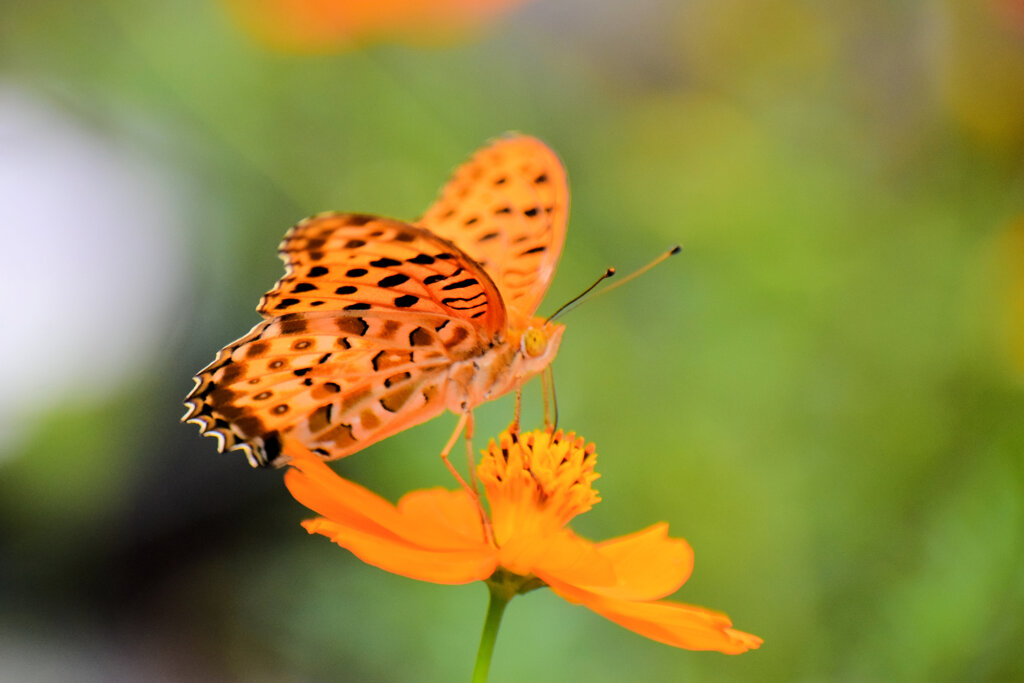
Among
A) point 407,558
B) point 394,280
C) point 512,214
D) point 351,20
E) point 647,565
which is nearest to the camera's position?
point 407,558

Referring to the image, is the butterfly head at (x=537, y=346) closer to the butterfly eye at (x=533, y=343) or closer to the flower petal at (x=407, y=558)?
the butterfly eye at (x=533, y=343)

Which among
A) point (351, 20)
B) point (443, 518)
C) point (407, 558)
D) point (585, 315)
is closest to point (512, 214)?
point (443, 518)

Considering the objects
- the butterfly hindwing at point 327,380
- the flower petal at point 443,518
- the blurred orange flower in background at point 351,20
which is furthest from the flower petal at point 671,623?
the blurred orange flower in background at point 351,20

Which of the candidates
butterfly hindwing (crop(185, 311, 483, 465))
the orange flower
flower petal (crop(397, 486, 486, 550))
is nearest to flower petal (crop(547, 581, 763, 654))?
the orange flower

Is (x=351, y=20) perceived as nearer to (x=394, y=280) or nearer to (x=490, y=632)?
Result: (x=394, y=280)

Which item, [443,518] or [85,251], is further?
[85,251]

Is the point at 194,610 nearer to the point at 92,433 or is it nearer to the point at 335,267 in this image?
the point at 92,433
